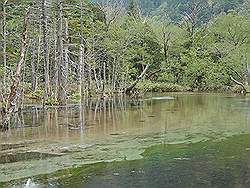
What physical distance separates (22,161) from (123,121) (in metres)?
6.89

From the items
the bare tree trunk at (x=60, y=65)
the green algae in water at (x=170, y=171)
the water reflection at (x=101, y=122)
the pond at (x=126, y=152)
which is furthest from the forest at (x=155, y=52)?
the green algae in water at (x=170, y=171)

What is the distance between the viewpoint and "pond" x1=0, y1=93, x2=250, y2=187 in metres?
7.53

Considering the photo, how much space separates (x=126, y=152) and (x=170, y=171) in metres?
2.00

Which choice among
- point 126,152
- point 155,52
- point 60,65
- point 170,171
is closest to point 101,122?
point 126,152

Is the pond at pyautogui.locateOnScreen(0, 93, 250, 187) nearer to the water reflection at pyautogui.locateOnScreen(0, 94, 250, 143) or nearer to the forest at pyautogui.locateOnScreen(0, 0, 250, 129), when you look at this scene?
the water reflection at pyautogui.locateOnScreen(0, 94, 250, 143)

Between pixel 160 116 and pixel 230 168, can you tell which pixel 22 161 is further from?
pixel 160 116

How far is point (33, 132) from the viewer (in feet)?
42.2

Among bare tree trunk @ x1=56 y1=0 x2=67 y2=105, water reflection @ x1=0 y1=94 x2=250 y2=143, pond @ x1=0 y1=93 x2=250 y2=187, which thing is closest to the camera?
pond @ x1=0 y1=93 x2=250 y2=187

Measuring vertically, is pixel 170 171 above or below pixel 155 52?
below

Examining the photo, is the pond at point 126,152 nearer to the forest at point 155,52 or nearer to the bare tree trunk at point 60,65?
the bare tree trunk at point 60,65

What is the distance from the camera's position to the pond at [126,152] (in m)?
7.53

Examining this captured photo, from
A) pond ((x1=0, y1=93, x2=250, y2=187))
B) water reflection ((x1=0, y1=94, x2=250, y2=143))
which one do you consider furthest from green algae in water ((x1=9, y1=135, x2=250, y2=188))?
water reflection ((x1=0, y1=94, x2=250, y2=143))

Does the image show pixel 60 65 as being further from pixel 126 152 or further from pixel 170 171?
pixel 170 171

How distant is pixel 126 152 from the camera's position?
988cm
